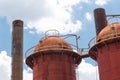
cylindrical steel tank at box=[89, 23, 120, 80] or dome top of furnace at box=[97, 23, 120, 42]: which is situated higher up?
dome top of furnace at box=[97, 23, 120, 42]

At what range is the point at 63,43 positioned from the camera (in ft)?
101

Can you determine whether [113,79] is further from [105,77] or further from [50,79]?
[50,79]

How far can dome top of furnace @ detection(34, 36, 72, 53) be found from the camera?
30.1 metres

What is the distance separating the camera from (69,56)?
3052 centimetres

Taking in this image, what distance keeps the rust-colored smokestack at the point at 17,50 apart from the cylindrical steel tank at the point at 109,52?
11.8 meters

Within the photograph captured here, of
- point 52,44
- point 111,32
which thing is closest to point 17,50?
point 52,44

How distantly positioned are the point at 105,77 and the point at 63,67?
547 centimetres

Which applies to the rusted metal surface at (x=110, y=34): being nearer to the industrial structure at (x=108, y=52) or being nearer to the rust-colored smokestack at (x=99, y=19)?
the industrial structure at (x=108, y=52)

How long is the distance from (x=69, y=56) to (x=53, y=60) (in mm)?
2092

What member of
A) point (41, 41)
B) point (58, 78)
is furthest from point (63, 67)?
point (41, 41)

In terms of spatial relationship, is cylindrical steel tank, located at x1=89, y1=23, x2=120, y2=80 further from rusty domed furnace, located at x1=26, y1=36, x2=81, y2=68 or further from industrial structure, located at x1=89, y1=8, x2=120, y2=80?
rusty domed furnace, located at x1=26, y1=36, x2=81, y2=68

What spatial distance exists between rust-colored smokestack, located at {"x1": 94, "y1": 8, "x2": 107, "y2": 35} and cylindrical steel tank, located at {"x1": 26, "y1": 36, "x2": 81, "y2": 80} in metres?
6.00

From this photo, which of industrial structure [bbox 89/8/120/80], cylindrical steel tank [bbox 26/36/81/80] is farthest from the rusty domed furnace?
industrial structure [bbox 89/8/120/80]

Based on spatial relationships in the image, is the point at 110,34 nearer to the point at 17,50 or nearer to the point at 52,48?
the point at 52,48
